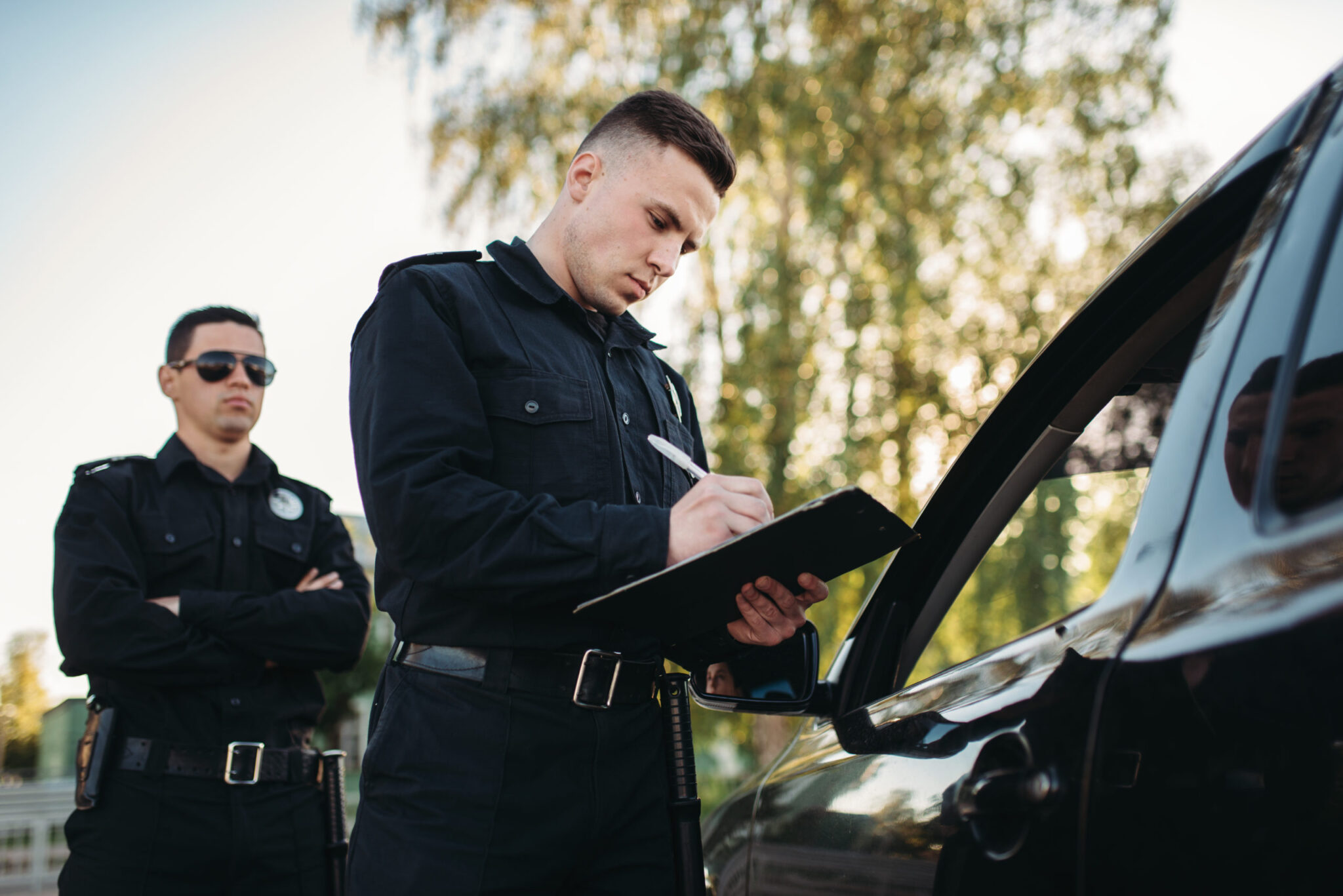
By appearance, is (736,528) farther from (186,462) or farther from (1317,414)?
(186,462)

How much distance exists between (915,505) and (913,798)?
775 cm

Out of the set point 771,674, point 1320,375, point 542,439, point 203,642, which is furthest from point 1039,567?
point 1320,375

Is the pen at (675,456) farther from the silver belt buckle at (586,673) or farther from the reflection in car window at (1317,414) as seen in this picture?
the reflection in car window at (1317,414)

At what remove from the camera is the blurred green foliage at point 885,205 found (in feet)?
28.4

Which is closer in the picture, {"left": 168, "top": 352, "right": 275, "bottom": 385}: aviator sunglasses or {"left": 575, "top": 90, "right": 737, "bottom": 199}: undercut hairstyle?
{"left": 575, "top": 90, "right": 737, "bottom": 199}: undercut hairstyle

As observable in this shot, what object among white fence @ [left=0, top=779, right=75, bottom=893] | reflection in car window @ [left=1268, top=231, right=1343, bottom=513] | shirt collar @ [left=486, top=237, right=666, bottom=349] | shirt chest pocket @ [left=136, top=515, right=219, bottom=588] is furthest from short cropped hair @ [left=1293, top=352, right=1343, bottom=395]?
white fence @ [left=0, top=779, right=75, bottom=893]

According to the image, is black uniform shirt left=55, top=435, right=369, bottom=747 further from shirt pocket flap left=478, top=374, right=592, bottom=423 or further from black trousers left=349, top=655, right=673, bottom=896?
shirt pocket flap left=478, top=374, right=592, bottom=423

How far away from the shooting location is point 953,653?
878 cm

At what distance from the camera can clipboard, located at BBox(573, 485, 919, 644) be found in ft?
3.85

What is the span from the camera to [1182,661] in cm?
82

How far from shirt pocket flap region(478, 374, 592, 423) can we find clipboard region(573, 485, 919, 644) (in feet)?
1.13

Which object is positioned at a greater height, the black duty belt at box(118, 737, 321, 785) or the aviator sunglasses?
the aviator sunglasses

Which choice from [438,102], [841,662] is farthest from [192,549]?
[438,102]

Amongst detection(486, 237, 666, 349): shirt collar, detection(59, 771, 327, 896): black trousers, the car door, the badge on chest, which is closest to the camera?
the car door
